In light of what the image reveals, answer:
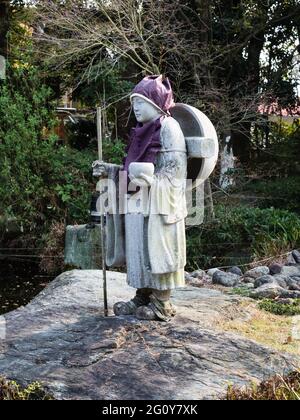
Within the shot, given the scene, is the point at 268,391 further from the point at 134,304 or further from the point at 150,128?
the point at 150,128

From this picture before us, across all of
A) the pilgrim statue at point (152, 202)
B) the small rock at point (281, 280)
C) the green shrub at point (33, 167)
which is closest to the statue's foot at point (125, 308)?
the pilgrim statue at point (152, 202)

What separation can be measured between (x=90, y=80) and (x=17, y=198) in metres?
2.48

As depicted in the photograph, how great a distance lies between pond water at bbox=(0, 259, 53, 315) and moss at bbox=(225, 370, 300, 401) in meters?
4.67

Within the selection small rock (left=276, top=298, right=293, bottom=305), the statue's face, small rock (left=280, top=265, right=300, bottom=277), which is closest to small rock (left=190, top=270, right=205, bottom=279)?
small rock (left=280, top=265, right=300, bottom=277)

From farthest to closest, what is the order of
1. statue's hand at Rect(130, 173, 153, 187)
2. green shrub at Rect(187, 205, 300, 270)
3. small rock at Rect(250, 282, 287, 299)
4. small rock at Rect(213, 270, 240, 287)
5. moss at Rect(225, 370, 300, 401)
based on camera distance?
1. green shrub at Rect(187, 205, 300, 270)
2. small rock at Rect(213, 270, 240, 287)
3. small rock at Rect(250, 282, 287, 299)
4. statue's hand at Rect(130, 173, 153, 187)
5. moss at Rect(225, 370, 300, 401)

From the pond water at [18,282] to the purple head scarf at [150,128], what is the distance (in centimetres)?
384

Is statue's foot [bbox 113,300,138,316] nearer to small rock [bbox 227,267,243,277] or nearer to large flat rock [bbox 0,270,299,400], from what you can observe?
large flat rock [bbox 0,270,299,400]

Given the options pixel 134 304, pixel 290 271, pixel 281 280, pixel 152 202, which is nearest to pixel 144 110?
pixel 152 202

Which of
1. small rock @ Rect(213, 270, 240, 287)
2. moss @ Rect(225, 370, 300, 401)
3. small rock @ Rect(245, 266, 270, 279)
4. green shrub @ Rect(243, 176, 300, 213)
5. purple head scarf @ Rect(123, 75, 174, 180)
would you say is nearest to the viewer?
moss @ Rect(225, 370, 300, 401)

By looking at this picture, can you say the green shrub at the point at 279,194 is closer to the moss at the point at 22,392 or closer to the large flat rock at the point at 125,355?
the large flat rock at the point at 125,355

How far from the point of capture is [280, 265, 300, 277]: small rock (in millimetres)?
8257

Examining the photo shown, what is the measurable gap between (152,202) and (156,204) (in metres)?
0.04

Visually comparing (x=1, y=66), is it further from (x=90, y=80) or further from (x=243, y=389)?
(x=243, y=389)

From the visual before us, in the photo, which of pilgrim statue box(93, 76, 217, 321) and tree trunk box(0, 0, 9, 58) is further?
tree trunk box(0, 0, 9, 58)
